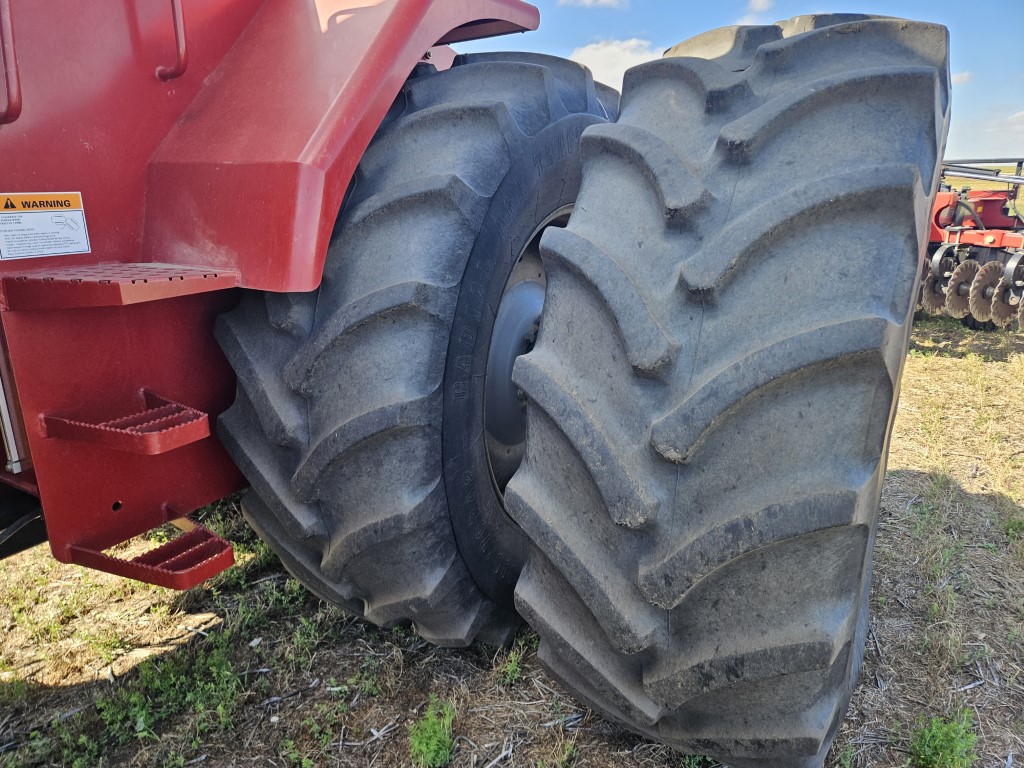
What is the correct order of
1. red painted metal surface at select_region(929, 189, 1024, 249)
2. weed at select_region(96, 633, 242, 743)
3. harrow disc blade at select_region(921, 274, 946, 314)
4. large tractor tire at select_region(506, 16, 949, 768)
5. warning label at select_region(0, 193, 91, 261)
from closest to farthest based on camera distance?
large tractor tire at select_region(506, 16, 949, 768)
warning label at select_region(0, 193, 91, 261)
weed at select_region(96, 633, 242, 743)
red painted metal surface at select_region(929, 189, 1024, 249)
harrow disc blade at select_region(921, 274, 946, 314)

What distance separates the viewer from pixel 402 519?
1.35 m

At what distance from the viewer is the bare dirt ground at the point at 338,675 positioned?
5.24 ft

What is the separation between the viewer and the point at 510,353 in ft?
5.63

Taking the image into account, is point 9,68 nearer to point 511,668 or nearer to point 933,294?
point 511,668

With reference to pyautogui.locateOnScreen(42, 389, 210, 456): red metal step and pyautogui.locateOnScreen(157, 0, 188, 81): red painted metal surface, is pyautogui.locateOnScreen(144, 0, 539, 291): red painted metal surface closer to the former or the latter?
pyautogui.locateOnScreen(157, 0, 188, 81): red painted metal surface

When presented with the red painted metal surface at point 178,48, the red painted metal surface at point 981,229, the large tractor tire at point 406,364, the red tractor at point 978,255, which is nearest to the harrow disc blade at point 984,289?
the red tractor at point 978,255

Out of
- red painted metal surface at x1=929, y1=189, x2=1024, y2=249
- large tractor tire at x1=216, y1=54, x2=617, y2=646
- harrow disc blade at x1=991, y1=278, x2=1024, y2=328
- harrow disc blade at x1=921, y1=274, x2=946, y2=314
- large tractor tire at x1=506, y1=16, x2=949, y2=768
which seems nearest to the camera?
large tractor tire at x1=506, y1=16, x2=949, y2=768

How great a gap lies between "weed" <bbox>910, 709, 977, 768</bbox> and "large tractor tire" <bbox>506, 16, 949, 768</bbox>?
1.82 feet

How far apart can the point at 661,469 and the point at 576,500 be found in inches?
6.5

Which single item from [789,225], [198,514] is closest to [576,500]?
[789,225]

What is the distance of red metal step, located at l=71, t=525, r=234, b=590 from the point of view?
1.23 m

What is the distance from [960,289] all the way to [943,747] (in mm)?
5621

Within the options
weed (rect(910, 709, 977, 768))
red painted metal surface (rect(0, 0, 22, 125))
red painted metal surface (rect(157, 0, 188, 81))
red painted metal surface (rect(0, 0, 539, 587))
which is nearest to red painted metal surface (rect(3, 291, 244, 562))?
red painted metal surface (rect(0, 0, 539, 587))

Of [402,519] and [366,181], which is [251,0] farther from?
[402,519]
